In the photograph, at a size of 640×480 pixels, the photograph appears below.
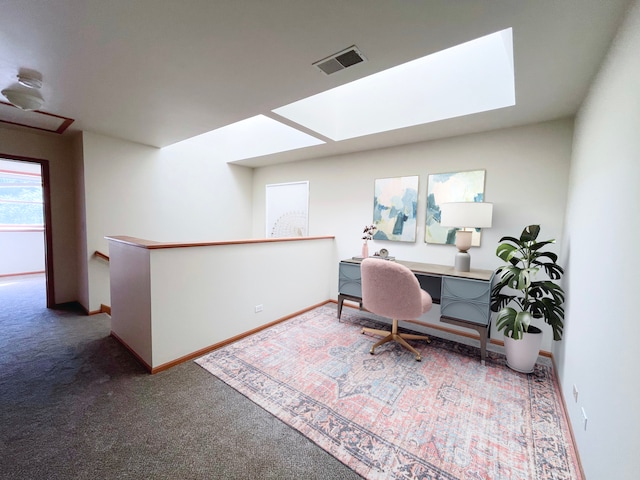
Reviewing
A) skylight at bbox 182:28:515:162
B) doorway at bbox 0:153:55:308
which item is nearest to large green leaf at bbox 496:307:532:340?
skylight at bbox 182:28:515:162

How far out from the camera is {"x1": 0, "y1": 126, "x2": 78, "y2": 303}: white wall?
361cm

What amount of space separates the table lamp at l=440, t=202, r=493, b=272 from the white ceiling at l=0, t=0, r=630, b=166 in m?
0.88

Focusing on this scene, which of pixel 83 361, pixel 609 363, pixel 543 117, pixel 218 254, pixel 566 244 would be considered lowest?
pixel 83 361

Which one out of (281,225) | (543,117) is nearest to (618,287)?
(543,117)

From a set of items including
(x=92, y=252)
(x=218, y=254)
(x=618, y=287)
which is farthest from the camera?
(x=92, y=252)

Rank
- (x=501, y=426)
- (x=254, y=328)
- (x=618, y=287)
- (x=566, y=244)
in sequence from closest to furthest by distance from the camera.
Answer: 1. (x=618, y=287)
2. (x=501, y=426)
3. (x=566, y=244)
4. (x=254, y=328)

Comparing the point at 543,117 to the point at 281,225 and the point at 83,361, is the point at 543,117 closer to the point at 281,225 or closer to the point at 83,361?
the point at 281,225

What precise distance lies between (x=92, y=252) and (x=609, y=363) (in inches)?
200

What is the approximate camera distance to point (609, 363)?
123 centimetres

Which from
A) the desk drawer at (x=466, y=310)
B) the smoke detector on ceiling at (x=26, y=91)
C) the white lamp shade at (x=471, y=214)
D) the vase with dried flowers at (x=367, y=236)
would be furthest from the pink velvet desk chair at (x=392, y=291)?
the smoke detector on ceiling at (x=26, y=91)

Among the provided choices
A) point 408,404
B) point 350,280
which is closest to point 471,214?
point 350,280

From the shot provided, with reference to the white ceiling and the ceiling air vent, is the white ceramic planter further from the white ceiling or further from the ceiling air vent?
the ceiling air vent

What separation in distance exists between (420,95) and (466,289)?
2.11m

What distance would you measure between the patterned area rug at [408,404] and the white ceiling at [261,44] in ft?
7.93
